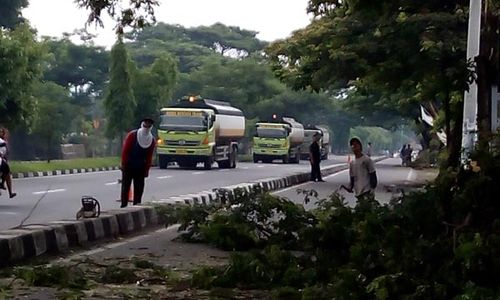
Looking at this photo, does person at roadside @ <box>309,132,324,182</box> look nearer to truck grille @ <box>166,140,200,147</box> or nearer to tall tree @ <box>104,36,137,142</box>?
truck grille @ <box>166,140,200,147</box>

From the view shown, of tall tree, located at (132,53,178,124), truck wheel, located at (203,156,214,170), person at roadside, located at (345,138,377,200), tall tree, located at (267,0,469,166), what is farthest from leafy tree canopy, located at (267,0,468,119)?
tall tree, located at (132,53,178,124)

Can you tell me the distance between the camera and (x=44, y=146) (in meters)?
48.8

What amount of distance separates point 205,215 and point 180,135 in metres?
24.7

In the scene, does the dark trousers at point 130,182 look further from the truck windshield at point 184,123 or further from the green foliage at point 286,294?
the truck windshield at point 184,123

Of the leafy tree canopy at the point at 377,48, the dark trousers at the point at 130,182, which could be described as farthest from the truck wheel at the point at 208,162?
the dark trousers at the point at 130,182

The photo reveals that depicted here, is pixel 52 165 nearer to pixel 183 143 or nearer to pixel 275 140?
pixel 183 143

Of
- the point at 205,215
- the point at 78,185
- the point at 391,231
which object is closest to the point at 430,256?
the point at 391,231

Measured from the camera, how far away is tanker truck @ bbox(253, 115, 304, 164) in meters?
50.5

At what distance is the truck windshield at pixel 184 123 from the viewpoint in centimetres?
3588

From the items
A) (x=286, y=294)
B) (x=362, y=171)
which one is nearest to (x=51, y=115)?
(x=362, y=171)

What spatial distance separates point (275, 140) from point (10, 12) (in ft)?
53.5

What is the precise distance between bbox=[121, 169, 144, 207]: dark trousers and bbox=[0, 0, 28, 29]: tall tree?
3055 centimetres

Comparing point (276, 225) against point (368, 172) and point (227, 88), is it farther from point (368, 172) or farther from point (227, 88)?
point (227, 88)

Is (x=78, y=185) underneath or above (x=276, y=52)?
underneath
